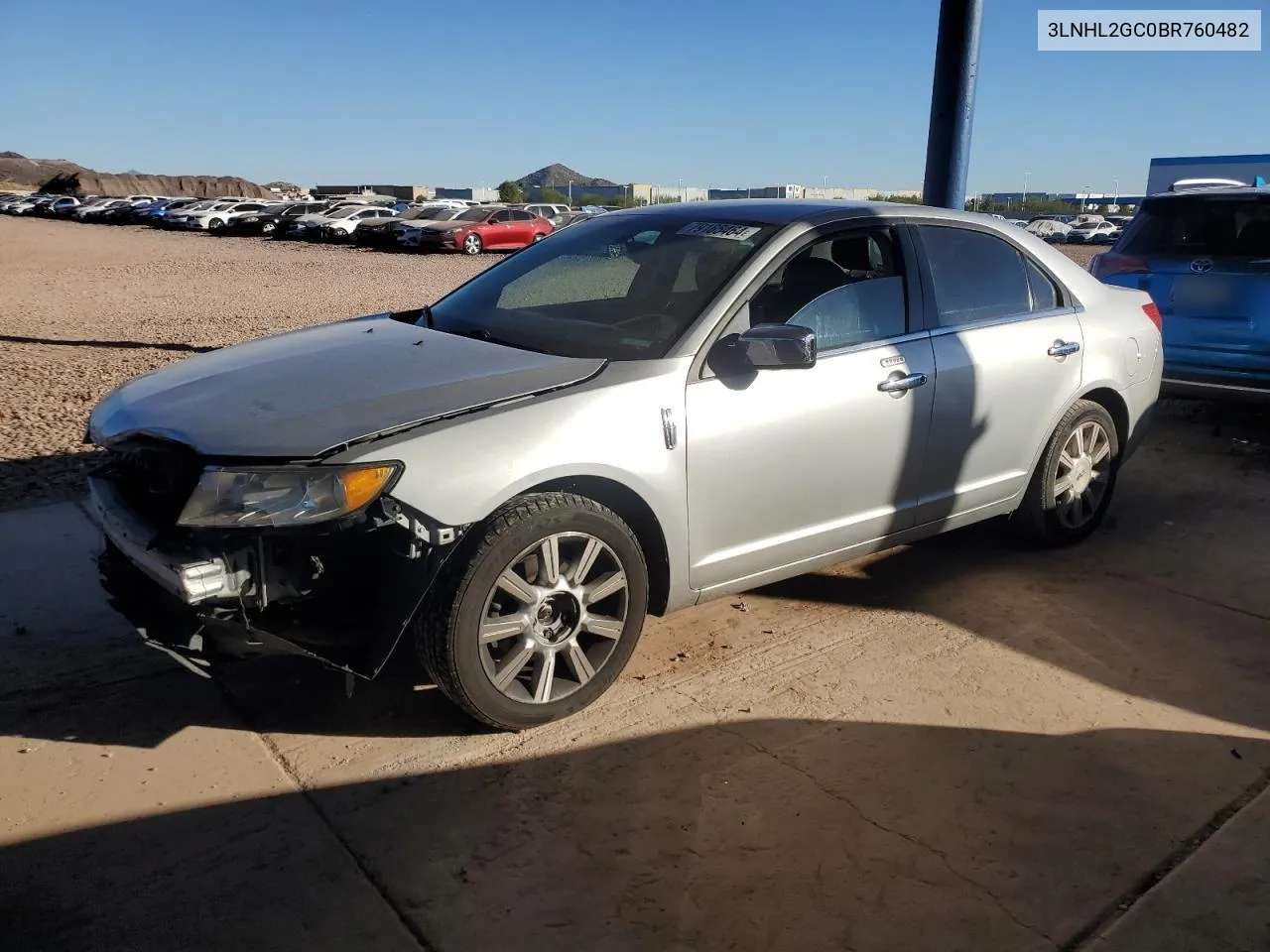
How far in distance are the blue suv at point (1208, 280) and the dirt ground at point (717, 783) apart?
2.13 m

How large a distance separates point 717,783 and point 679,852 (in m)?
0.36

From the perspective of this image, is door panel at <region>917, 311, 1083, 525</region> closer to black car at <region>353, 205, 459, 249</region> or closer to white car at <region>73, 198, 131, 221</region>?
black car at <region>353, 205, 459, 249</region>

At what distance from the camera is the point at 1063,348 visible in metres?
4.76

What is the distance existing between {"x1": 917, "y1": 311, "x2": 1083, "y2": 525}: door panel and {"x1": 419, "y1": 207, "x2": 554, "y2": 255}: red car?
Answer: 2624 cm

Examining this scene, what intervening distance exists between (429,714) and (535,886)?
988 mm

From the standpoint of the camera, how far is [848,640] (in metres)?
4.14

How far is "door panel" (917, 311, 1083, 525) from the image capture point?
169 inches

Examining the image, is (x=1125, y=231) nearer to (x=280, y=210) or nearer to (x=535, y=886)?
(x=535, y=886)

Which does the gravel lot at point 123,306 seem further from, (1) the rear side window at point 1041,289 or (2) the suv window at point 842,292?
(1) the rear side window at point 1041,289

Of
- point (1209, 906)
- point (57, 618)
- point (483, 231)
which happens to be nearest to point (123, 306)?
point (57, 618)

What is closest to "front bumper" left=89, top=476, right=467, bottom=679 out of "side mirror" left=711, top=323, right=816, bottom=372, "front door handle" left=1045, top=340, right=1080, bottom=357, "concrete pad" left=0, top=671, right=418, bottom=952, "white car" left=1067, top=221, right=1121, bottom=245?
"concrete pad" left=0, top=671, right=418, bottom=952

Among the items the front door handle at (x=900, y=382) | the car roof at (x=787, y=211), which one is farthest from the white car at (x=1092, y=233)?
the front door handle at (x=900, y=382)

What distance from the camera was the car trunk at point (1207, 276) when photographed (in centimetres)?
645

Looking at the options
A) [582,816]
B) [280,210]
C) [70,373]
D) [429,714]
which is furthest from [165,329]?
[280,210]
